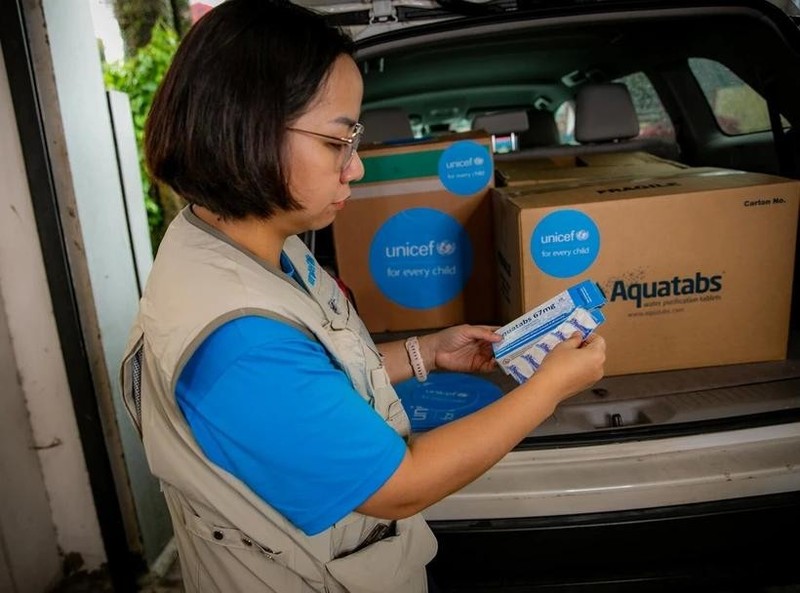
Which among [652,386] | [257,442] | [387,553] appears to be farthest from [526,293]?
[257,442]

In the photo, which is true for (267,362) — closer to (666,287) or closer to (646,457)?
(646,457)

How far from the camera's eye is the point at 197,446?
675mm

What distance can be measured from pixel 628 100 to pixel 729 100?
1.50ft

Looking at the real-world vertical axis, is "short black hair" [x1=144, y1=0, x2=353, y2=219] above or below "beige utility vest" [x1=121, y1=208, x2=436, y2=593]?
above

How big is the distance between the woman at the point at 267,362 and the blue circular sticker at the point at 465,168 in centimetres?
97

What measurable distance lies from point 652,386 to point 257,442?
3.58ft

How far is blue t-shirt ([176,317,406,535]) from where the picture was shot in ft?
1.95

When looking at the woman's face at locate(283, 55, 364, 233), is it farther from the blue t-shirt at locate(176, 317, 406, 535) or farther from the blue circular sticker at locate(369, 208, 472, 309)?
the blue circular sticker at locate(369, 208, 472, 309)

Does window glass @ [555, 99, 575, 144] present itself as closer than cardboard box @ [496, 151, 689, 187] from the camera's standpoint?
No

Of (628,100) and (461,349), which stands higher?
(628,100)

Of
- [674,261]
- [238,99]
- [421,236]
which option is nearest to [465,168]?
[421,236]

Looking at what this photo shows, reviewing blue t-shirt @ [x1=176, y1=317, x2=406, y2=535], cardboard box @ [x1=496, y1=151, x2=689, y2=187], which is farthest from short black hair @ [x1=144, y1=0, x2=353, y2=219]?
cardboard box @ [x1=496, y1=151, x2=689, y2=187]

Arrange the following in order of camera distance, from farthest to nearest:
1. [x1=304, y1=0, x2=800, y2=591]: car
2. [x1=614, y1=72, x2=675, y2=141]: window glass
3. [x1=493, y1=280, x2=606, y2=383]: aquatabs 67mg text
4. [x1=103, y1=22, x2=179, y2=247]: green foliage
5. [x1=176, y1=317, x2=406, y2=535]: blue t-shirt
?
[x1=103, y1=22, x2=179, y2=247]: green foliage
[x1=614, y1=72, x2=675, y2=141]: window glass
[x1=304, y1=0, x2=800, y2=591]: car
[x1=493, y1=280, x2=606, y2=383]: aquatabs 67mg text
[x1=176, y1=317, x2=406, y2=535]: blue t-shirt

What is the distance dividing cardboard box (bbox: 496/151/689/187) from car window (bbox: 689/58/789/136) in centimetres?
51
